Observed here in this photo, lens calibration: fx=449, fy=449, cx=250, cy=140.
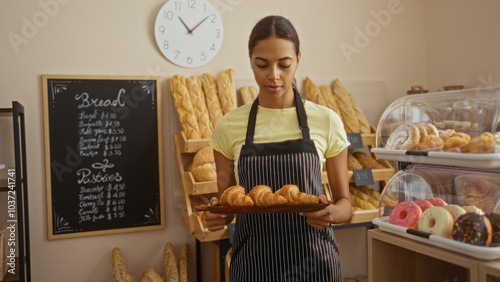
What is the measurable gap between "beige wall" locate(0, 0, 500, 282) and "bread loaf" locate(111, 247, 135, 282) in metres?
0.12

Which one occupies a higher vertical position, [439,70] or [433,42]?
[433,42]

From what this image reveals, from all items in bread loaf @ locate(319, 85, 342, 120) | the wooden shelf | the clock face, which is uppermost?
the clock face

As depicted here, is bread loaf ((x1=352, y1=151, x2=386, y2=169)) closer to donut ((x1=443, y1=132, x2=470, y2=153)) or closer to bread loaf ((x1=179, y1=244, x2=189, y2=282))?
bread loaf ((x1=179, y1=244, x2=189, y2=282))

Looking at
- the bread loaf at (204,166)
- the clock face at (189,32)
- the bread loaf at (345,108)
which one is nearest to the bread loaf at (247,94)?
the clock face at (189,32)

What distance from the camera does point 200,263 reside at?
2.98m

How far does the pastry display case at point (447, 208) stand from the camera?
114 cm

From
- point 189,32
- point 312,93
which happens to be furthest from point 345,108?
point 189,32

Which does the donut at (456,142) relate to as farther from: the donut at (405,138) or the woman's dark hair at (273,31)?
the woman's dark hair at (273,31)

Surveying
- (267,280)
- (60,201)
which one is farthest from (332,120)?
(60,201)

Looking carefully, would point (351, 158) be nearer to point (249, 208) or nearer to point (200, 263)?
point (200, 263)

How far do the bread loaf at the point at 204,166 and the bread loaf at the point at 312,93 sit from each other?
88 cm

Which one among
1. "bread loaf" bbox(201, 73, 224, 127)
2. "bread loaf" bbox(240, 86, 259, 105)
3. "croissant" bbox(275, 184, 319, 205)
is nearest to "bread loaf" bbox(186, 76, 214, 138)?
"bread loaf" bbox(201, 73, 224, 127)

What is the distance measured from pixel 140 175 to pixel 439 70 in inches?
95.8

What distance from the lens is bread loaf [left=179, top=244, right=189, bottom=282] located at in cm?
276
